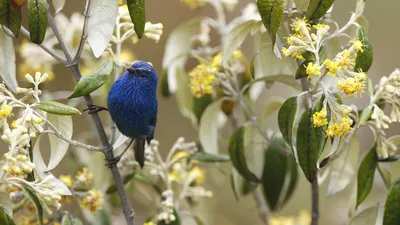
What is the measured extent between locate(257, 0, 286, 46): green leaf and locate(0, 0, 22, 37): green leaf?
50cm

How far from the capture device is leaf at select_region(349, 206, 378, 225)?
57.2 inches

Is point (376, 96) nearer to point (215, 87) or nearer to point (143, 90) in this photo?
point (215, 87)

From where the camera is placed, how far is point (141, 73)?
1419mm

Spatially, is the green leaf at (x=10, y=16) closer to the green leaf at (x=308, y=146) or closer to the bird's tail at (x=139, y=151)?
the bird's tail at (x=139, y=151)

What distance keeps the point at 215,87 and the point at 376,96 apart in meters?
0.46

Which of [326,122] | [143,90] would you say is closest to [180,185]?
[143,90]

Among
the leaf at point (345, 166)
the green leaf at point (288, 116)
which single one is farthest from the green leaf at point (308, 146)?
the leaf at point (345, 166)

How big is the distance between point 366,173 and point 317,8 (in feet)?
1.46

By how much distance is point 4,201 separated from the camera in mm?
1234

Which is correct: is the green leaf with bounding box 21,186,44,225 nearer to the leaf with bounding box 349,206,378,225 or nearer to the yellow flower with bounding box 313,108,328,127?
the yellow flower with bounding box 313,108,328,127

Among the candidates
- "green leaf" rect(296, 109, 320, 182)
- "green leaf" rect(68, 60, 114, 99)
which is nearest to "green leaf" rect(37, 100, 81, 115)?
"green leaf" rect(68, 60, 114, 99)

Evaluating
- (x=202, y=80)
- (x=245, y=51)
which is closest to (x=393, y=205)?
(x=202, y=80)

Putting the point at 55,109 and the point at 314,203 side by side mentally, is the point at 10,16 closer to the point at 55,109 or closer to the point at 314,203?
the point at 55,109

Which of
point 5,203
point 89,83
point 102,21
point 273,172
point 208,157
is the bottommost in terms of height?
point 273,172
